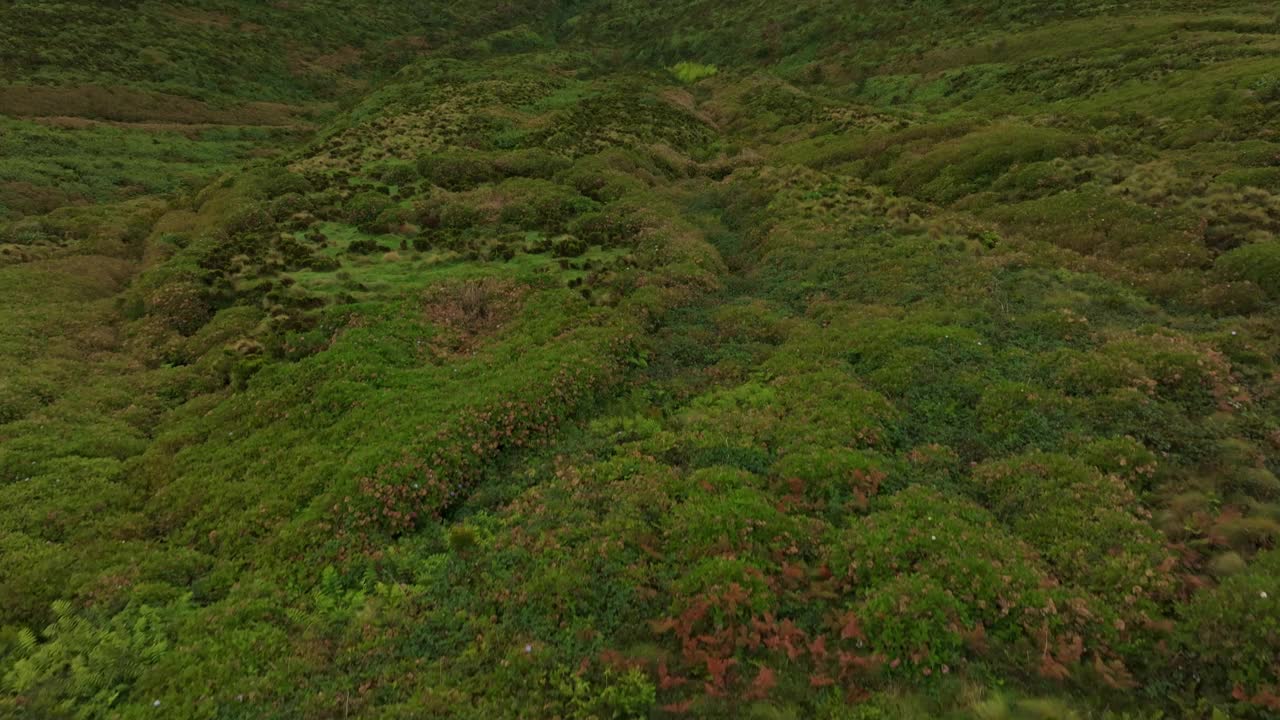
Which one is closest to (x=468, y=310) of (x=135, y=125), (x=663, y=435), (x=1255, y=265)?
(x=663, y=435)

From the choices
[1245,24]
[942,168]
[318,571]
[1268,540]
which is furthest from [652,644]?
[1245,24]

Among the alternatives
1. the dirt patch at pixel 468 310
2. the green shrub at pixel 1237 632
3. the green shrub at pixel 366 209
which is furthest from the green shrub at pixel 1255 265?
the green shrub at pixel 366 209

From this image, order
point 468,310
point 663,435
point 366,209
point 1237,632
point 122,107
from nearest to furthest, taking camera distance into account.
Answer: point 1237,632, point 663,435, point 468,310, point 366,209, point 122,107

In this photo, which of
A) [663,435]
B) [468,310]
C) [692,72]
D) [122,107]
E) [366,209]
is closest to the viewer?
[663,435]

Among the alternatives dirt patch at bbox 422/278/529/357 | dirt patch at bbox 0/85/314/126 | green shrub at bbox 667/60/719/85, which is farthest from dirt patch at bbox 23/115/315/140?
green shrub at bbox 667/60/719/85

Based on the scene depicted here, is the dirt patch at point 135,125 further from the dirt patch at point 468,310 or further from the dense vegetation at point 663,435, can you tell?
the dirt patch at point 468,310

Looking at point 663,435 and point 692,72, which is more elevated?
point 692,72

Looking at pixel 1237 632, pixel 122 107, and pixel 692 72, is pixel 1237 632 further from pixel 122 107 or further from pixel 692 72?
pixel 692 72
